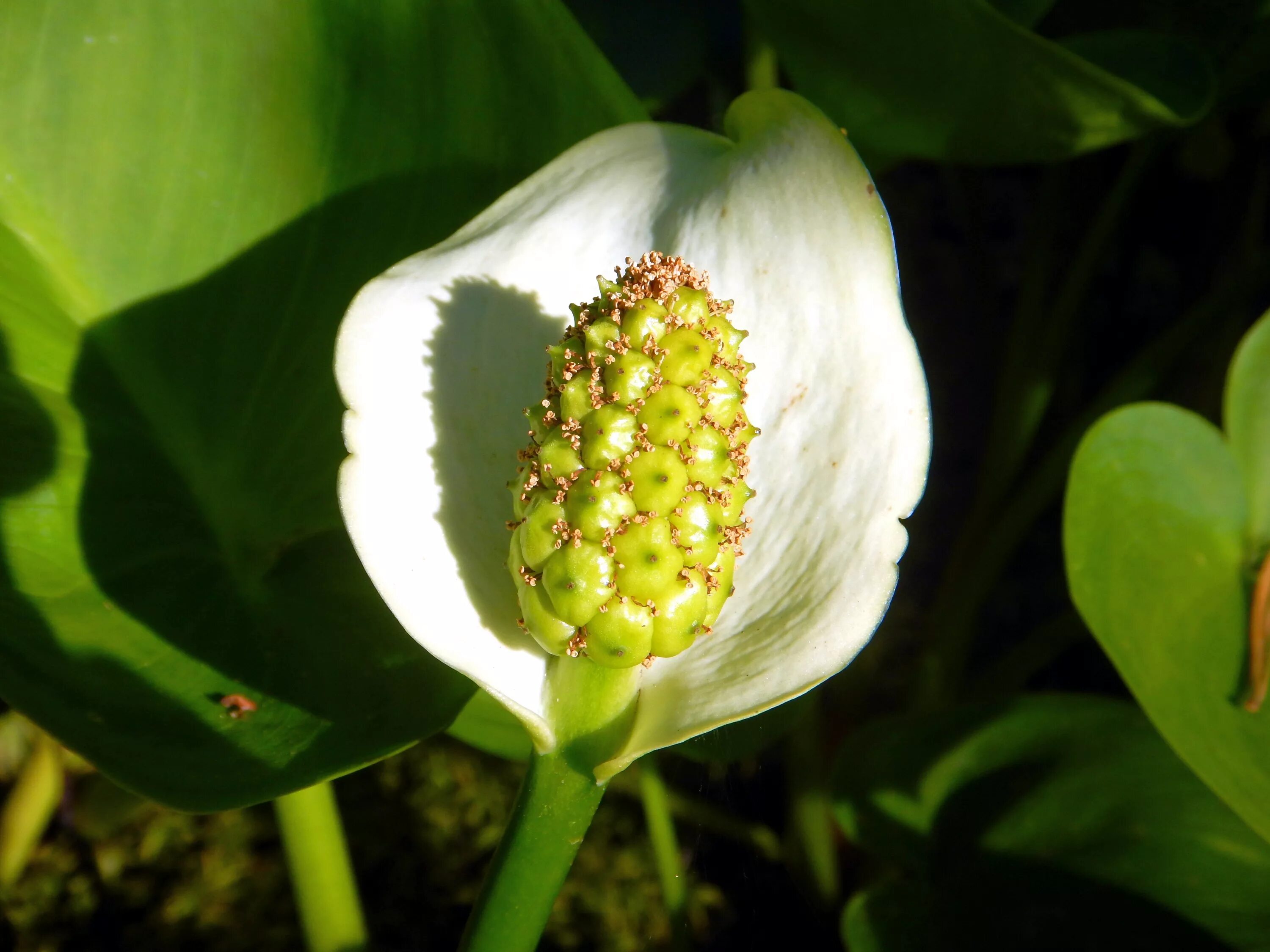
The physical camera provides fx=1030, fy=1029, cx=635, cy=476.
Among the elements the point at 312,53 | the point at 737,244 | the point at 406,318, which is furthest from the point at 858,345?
the point at 312,53

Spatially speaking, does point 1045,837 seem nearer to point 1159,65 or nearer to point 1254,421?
point 1254,421

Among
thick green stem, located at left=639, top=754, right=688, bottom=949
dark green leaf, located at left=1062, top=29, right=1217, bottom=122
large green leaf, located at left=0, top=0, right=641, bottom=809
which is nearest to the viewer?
large green leaf, located at left=0, top=0, right=641, bottom=809

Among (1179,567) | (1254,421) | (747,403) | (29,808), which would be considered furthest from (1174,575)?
(29,808)

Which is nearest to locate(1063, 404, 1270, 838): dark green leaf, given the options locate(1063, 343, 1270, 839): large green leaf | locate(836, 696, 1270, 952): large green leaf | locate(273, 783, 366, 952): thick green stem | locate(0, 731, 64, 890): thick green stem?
locate(1063, 343, 1270, 839): large green leaf

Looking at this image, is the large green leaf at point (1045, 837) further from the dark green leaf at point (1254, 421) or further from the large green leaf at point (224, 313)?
the large green leaf at point (224, 313)

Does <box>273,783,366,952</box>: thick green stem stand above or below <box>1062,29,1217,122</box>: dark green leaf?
below

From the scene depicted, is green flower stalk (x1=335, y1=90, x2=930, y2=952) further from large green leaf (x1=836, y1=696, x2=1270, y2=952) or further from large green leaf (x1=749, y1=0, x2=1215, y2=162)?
large green leaf (x1=836, y1=696, x2=1270, y2=952)
